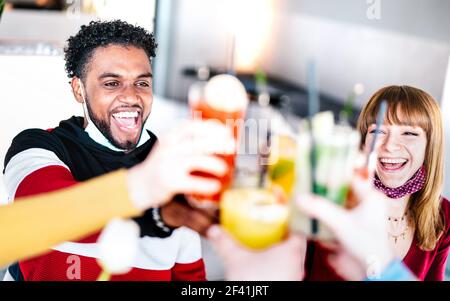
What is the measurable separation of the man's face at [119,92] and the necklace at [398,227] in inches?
21.2

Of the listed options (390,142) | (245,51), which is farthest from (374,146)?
(245,51)

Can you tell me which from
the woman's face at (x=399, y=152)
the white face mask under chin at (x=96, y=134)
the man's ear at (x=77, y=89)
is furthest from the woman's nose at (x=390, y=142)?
the man's ear at (x=77, y=89)

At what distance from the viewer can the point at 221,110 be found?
1.06 m

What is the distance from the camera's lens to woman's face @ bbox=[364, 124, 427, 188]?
1332mm

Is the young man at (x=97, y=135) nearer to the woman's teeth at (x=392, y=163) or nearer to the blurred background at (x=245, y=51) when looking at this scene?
the blurred background at (x=245, y=51)

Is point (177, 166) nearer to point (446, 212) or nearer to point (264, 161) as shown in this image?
point (264, 161)

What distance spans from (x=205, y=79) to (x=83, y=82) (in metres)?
0.24

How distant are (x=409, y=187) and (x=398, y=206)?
0.05 metres

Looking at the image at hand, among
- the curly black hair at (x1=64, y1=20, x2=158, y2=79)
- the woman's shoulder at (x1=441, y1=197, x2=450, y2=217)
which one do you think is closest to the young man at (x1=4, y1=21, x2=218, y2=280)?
the curly black hair at (x1=64, y1=20, x2=158, y2=79)

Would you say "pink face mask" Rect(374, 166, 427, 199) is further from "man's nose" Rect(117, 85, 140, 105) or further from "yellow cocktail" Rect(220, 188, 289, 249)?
"man's nose" Rect(117, 85, 140, 105)

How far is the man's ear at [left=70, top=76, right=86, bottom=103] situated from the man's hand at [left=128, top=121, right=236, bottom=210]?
34 cm

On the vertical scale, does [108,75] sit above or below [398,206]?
above
